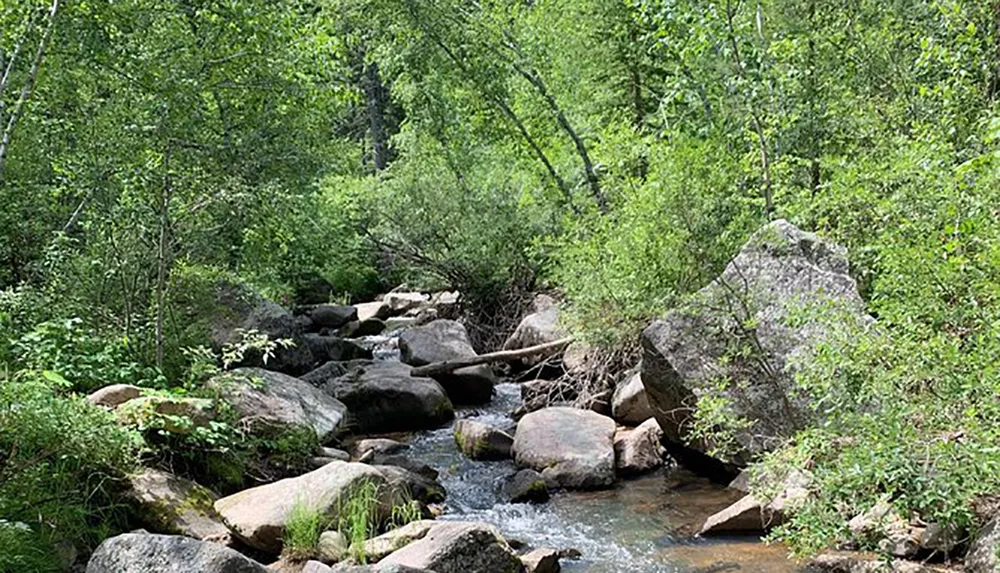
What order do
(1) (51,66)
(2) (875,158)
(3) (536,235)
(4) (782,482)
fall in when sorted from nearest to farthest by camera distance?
(4) (782,482) < (1) (51,66) < (2) (875,158) < (3) (536,235)

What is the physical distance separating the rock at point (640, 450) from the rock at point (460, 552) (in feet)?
9.78

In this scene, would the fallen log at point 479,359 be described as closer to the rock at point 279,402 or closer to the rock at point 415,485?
the rock at point 279,402

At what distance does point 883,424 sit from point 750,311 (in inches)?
92.0

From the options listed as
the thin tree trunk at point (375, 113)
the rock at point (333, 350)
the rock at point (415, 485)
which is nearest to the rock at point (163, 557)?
the rock at point (415, 485)

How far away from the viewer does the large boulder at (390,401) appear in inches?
396

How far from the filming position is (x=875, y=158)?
28.4 ft

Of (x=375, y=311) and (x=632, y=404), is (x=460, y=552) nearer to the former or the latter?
(x=632, y=404)

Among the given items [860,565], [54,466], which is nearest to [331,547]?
[54,466]

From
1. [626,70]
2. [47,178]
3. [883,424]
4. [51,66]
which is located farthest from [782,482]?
[626,70]

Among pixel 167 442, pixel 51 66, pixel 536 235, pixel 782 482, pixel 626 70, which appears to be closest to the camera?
pixel 782 482

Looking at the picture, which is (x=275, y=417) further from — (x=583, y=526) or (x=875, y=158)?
(x=875, y=158)

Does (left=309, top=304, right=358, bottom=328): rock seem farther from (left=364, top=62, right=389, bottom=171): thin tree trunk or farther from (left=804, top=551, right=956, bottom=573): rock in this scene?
(left=804, top=551, right=956, bottom=573): rock

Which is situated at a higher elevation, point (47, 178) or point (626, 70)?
point (626, 70)

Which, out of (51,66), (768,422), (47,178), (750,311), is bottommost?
(768,422)
